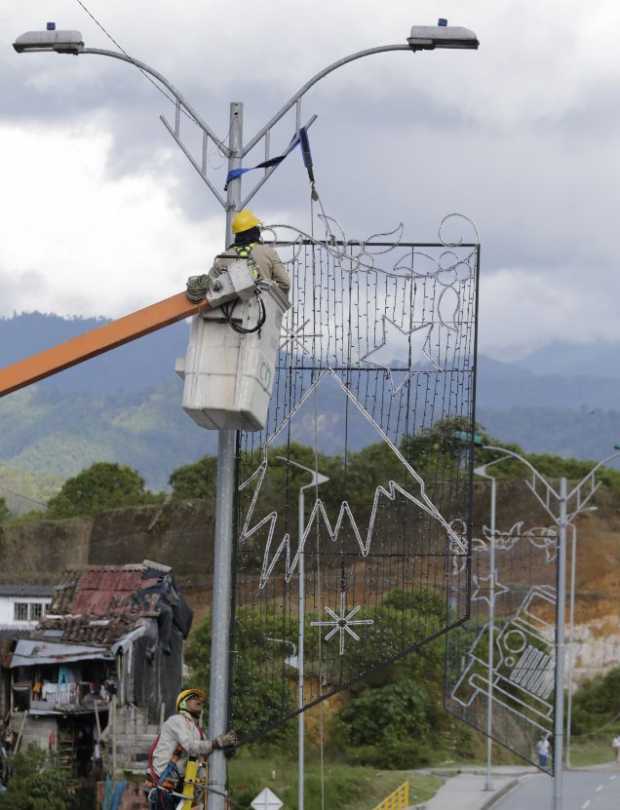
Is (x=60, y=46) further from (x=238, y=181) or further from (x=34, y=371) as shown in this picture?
(x=34, y=371)

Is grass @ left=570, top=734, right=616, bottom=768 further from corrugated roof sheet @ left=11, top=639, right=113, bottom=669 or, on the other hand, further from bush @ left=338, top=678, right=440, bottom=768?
corrugated roof sheet @ left=11, top=639, right=113, bottom=669

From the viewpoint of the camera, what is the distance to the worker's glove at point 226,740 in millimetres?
16375

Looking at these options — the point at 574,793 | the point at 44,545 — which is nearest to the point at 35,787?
the point at 574,793

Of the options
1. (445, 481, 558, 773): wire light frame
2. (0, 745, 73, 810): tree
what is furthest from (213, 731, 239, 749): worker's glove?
(0, 745, 73, 810): tree

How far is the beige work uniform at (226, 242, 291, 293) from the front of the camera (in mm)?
16906

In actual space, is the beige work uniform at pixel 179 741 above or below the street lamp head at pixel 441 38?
below

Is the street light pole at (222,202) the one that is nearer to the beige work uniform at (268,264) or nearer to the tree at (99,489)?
the beige work uniform at (268,264)

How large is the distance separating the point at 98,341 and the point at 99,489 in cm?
9010

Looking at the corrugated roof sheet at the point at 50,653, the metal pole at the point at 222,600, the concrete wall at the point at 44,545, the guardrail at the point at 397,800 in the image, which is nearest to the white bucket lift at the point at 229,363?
the metal pole at the point at 222,600

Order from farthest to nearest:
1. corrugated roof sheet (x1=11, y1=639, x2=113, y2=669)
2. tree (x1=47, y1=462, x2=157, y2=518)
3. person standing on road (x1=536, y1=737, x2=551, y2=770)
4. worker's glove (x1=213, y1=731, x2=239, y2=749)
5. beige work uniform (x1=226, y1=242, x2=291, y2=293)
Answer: tree (x1=47, y1=462, x2=157, y2=518), person standing on road (x1=536, y1=737, x2=551, y2=770), corrugated roof sheet (x1=11, y1=639, x2=113, y2=669), beige work uniform (x1=226, y1=242, x2=291, y2=293), worker's glove (x1=213, y1=731, x2=239, y2=749)

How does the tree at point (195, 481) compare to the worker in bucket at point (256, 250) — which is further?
the tree at point (195, 481)

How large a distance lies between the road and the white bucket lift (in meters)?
27.9

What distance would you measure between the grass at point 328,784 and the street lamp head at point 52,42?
2576 cm

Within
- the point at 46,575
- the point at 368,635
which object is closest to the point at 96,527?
the point at 46,575
